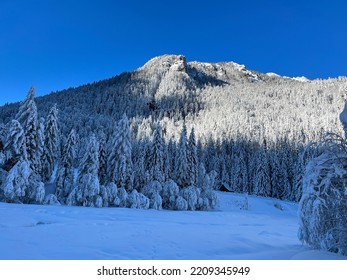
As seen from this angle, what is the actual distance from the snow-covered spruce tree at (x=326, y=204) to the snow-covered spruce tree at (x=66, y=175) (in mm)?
26329

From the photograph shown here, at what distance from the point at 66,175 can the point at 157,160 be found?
1217 centimetres

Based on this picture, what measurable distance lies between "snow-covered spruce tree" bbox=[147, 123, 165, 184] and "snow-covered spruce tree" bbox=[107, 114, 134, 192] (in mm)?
4316

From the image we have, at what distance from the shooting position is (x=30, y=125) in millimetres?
29766

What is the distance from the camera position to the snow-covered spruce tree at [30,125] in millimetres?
29531

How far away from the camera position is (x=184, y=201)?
1431 inches

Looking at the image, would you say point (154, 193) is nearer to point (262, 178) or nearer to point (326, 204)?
point (326, 204)

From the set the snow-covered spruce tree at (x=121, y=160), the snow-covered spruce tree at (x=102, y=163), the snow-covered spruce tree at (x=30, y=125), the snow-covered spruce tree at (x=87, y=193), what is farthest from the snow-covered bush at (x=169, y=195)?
the snow-covered spruce tree at (x=30, y=125)

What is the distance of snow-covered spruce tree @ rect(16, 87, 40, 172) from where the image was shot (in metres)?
29.5

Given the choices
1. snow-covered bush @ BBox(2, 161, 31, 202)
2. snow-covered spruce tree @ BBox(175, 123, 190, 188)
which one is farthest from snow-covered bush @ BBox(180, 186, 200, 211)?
snow-covered bush @ BBox(2, 161, 31, 202)

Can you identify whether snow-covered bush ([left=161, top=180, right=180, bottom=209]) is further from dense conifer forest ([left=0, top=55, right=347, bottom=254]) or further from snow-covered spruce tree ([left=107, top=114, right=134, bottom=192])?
snow-covered spruce tree ([left=107, top=114, right=134, bottom=192])

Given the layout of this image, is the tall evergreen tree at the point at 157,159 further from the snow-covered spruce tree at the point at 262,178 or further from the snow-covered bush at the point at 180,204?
the snow-covered spruce tree at the point at 262,178

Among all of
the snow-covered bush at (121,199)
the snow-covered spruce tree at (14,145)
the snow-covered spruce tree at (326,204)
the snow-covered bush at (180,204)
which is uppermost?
the snow-covered spruce tree at (14,145)

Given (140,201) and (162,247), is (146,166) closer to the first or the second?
(140,201)
